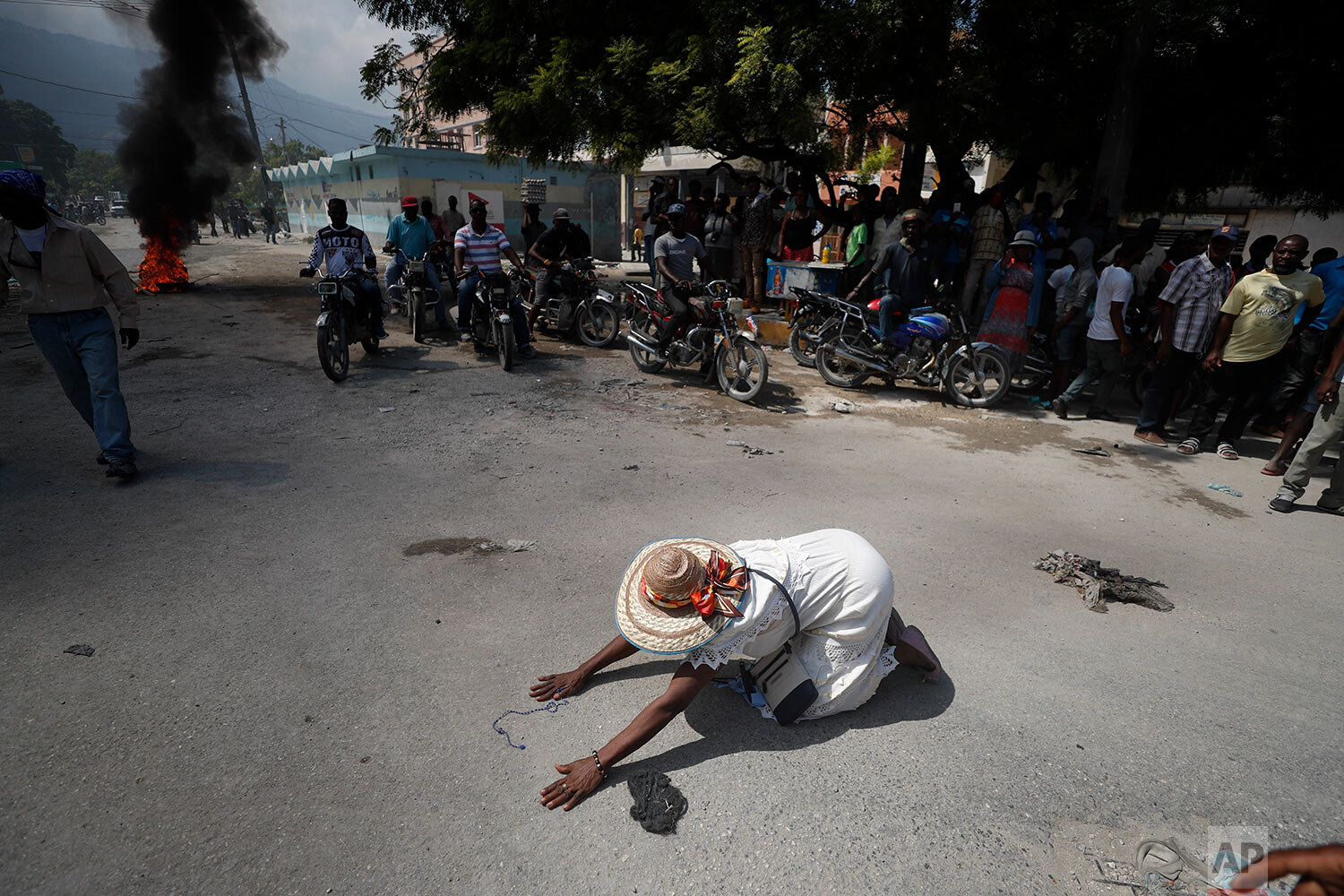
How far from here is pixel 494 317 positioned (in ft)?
27.8

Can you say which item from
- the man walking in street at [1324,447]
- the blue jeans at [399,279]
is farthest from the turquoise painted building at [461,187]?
the man walking in street at [1324,447]

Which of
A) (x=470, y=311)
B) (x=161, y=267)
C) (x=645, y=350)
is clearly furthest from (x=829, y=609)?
(x=161, y=267)

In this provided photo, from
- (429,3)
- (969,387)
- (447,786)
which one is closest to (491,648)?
(447,786)

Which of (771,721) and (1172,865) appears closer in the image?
(1172,865)

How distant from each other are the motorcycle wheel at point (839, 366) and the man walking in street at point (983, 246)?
6.50 ft

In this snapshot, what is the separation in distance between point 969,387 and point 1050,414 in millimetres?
901

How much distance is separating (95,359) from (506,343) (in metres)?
4.20

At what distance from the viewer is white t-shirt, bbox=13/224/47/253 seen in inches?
172

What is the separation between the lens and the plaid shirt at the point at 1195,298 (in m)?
6.29

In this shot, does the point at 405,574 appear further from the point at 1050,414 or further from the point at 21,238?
the point at 1050,414

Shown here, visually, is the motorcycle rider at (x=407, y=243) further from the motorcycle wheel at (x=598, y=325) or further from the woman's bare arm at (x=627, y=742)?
the woman's bare arm at (x=627, y=742)

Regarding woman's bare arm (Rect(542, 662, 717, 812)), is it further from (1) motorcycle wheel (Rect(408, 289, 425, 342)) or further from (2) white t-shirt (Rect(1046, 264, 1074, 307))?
(1) motorcycle wheel (Rect(408, 289, 425, 342))

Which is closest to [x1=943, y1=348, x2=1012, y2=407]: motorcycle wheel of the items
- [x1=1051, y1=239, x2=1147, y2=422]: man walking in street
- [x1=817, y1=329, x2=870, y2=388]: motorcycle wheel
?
[x1=1051, y1=239, x2=1147, y2=422]: man walking in street

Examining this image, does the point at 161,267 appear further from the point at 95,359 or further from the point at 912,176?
the point at 912,176
